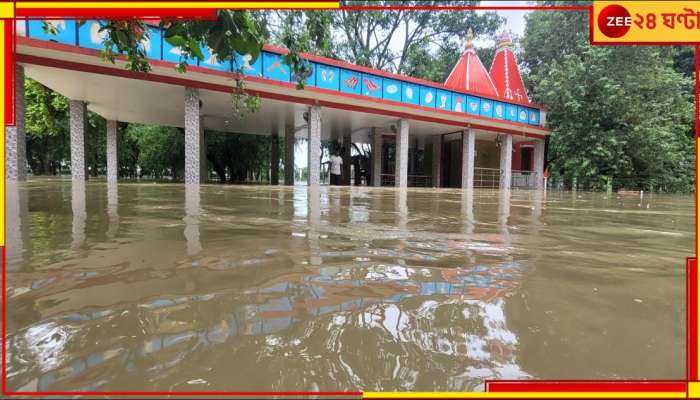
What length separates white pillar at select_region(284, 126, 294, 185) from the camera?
16.6 m

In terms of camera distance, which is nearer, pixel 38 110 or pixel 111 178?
pixel 111 178

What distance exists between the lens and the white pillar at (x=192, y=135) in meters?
11.2

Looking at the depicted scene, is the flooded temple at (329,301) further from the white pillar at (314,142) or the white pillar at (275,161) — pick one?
the white pillar at (275,161)

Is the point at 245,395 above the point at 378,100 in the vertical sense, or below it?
below

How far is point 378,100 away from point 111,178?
1055 centimetres

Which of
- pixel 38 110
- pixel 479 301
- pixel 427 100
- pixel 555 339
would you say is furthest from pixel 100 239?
pixel 38 110

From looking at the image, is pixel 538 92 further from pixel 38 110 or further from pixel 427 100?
pixel 38 110

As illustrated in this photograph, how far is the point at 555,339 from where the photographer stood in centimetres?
88

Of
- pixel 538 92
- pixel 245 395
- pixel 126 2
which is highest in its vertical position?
pixel 538 92

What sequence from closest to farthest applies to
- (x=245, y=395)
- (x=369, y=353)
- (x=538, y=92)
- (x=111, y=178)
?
(x=245, y=395) → (x=369, y=353) → (x=111, y=178) → (x=538, y=92)

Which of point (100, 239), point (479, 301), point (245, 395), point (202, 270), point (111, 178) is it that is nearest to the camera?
point (245, 395)

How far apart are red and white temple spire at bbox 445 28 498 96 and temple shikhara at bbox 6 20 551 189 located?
56mm

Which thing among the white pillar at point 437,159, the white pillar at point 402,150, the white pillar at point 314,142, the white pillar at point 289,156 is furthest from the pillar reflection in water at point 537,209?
the white pillar at point 437,159

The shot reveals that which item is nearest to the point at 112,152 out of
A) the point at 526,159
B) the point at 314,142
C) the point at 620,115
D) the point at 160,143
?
the point at 160,143
